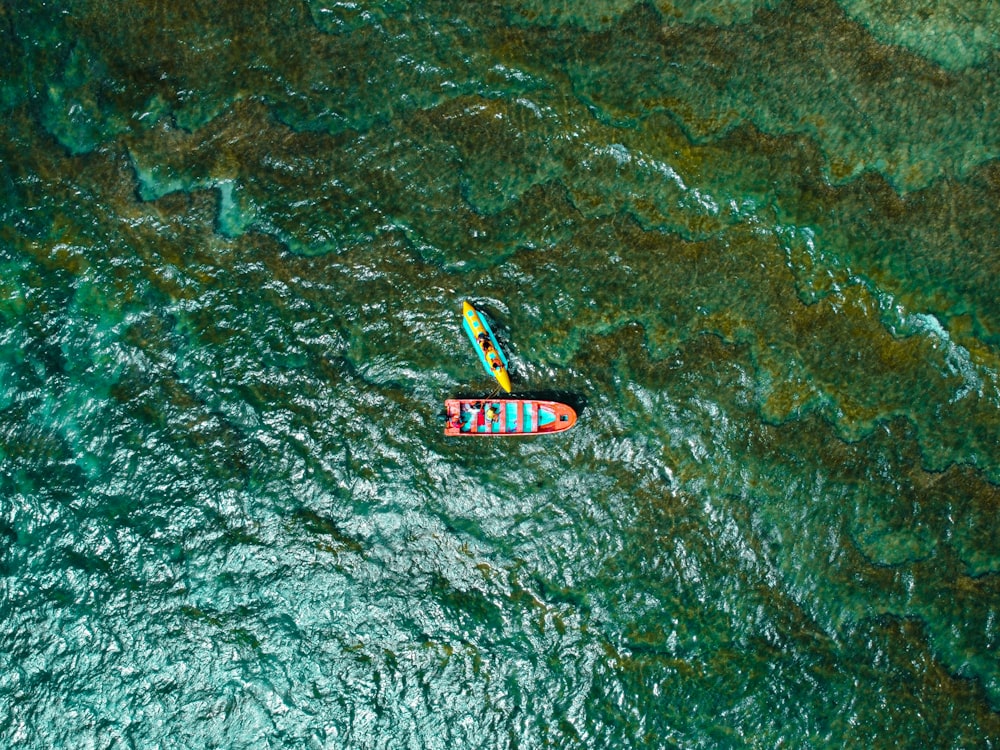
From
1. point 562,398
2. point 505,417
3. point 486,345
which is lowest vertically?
point 505,417

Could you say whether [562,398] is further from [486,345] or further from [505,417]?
[486,345]

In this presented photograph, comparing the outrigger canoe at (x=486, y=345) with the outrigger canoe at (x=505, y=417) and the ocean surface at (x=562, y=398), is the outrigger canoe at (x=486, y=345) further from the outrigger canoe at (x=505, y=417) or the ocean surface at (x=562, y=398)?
the outrigger canoe at (x=505, y=417)

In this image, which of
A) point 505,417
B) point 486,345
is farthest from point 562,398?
point 486,345

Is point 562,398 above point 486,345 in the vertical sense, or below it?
below

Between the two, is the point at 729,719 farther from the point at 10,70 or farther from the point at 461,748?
the point at 10,70

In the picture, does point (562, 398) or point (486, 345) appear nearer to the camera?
point (486, 345)

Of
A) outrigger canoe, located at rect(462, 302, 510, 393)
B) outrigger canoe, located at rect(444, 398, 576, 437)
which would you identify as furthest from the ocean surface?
outrigger canoe, located at rect(444, 398, 576, 437)

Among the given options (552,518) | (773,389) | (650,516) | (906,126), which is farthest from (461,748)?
(906,126)
